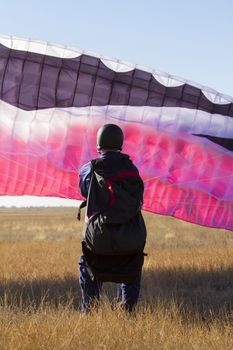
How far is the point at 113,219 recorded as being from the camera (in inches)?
209

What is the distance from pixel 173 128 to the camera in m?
9.60

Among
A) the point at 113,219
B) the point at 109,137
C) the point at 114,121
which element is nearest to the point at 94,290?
the point at 113,219

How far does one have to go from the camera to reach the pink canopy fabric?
9477mm

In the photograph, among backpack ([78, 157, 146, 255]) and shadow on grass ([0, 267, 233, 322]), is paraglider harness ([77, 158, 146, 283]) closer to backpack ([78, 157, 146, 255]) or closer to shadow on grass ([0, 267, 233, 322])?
backpack ([78, 157, 146, 255])

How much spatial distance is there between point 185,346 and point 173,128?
210 inches

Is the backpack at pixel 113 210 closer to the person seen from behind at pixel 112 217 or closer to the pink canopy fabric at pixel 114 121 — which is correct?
the person seen from behind at pixel 112 217

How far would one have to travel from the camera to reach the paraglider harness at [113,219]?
534 cm

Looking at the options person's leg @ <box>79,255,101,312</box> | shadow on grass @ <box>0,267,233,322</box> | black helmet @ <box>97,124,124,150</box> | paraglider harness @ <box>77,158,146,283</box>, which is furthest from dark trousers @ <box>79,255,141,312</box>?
shadow on grass @ <box>0,267,233,322</box>

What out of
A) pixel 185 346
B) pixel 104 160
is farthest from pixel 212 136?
pixel 185 346

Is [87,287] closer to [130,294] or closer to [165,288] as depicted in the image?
[130,294]

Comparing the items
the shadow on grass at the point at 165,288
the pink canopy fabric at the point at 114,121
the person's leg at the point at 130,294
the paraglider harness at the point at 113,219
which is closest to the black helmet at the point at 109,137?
the paraglider harness at the point at 113,219

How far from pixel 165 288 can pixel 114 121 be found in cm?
245

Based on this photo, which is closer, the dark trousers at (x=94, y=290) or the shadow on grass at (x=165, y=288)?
the dark trousers at (x=94, y=290)

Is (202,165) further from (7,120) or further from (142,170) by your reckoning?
(7,120)
